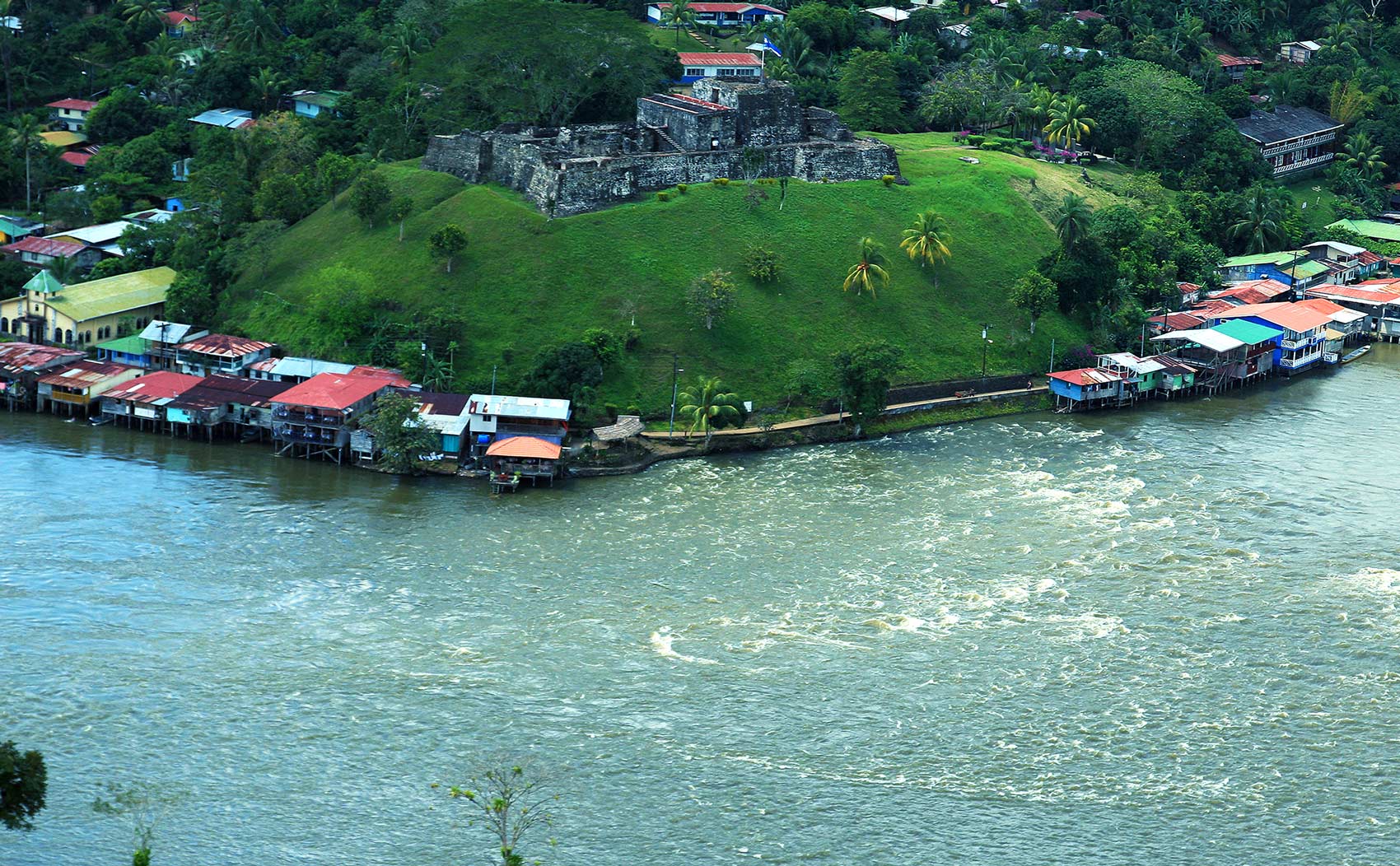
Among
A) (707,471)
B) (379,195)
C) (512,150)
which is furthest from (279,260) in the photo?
(707,471)

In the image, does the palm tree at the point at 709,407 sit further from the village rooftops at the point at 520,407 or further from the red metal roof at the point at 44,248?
the red metal roof at the point at 44,248

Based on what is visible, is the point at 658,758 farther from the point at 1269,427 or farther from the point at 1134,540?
the point at 1269,427

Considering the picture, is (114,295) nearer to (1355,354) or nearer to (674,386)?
(674,386)

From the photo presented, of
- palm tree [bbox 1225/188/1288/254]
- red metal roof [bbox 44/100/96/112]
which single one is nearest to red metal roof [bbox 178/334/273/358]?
red metal roof [bbox 44/100/96/112]

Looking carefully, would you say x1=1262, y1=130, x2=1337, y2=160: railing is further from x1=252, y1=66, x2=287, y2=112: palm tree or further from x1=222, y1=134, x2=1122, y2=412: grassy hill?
x1=252, y1=66, x2=287, y2=112: palm tree

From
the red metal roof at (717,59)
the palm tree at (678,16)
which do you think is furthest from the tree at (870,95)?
the palm tree at (678,16)

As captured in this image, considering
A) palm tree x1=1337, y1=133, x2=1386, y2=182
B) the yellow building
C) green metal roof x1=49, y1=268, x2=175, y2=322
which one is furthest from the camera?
palm tree x1=1337, y1=133, x2=1386, y2=182
